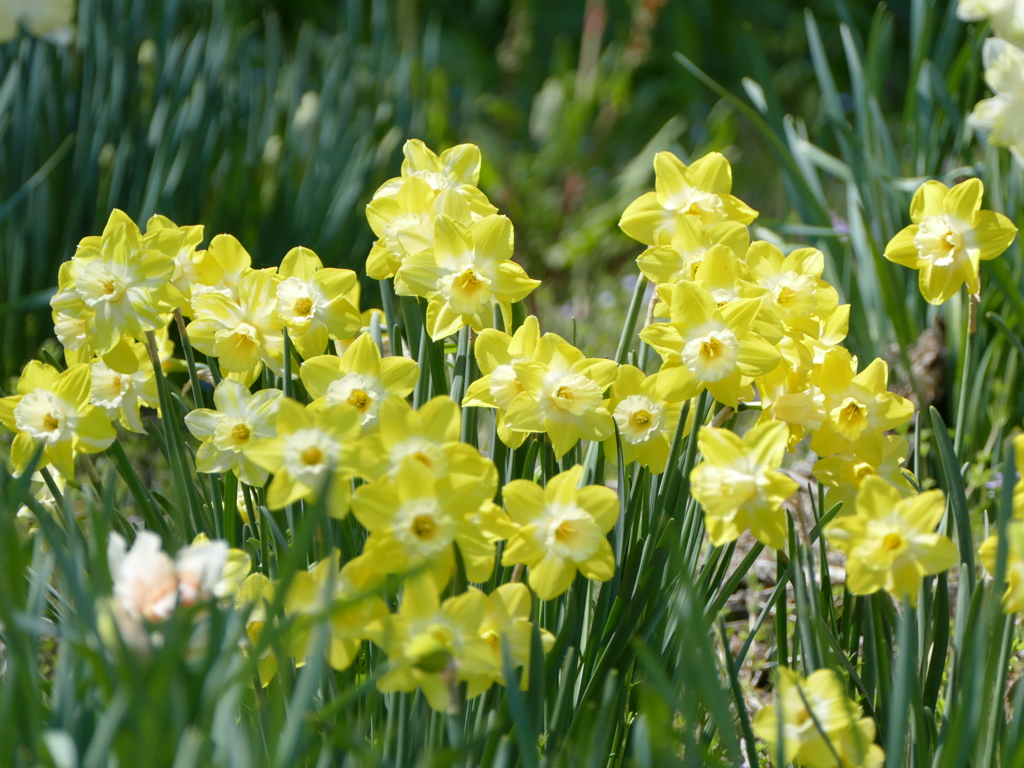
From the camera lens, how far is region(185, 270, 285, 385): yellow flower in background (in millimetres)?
844

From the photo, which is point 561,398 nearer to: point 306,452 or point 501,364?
point 501,364

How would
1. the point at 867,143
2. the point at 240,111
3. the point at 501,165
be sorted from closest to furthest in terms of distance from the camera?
the point at 867,143
the point at 240,111
the point at 501,165

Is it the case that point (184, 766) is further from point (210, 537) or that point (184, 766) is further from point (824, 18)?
point (824, 18)

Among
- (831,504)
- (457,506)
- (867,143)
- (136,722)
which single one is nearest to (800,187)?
(867,143)

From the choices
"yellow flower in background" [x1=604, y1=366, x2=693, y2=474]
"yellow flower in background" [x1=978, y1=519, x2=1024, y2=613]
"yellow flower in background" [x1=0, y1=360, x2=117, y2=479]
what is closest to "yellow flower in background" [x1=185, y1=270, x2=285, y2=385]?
"yellow flower in background" [x1=0, y1=360, x2=117, y2=479]

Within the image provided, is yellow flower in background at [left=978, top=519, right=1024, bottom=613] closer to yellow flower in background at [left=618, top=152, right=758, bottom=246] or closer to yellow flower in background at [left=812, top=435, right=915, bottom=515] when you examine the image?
yellow flower in background at [left=812, top=435, right=915, bottom=515]

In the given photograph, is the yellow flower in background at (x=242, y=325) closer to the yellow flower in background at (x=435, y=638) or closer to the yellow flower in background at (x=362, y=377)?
the yellow flower in background at (x=362, y=377)

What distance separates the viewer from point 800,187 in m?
2.00

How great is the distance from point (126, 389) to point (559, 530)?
19.2 inches

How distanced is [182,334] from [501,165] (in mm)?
2944

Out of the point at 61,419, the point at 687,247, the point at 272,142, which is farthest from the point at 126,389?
the point at 272,142

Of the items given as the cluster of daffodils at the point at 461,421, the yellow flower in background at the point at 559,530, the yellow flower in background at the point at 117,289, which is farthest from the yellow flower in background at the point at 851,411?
the yellow flower in background at the point at 117,289

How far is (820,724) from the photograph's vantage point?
0.66 metres

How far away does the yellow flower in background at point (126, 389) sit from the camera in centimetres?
91
